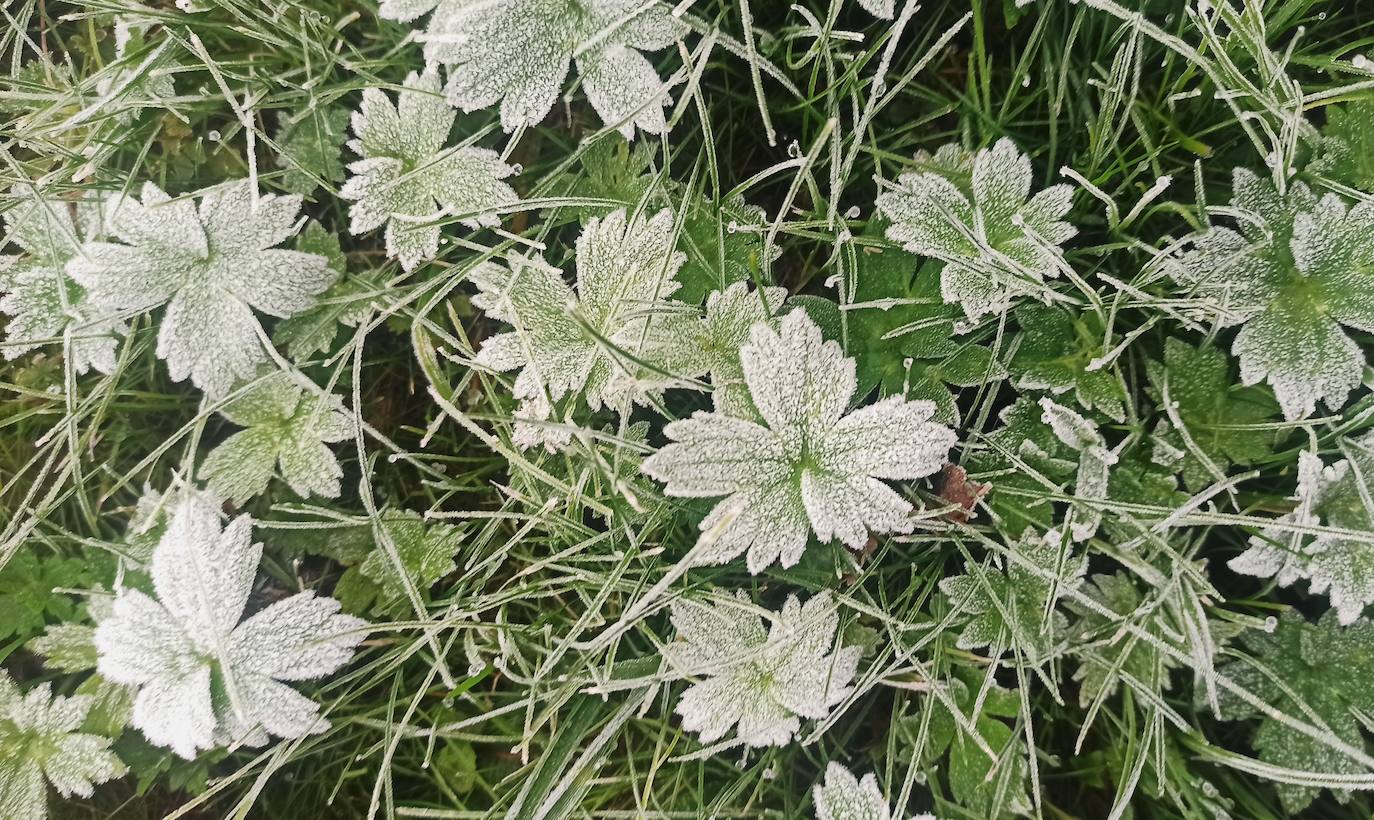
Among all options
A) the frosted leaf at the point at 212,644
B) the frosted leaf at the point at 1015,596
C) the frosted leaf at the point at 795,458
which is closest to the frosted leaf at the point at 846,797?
the frosted leaf at the point at 1015,596

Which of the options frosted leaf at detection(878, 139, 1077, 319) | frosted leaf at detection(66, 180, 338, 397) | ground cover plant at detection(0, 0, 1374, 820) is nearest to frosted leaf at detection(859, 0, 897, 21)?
ground cover plant at detection(0, 0, 1374, 820)

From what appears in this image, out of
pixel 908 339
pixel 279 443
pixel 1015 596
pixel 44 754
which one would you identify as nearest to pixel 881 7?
pixel 908 339

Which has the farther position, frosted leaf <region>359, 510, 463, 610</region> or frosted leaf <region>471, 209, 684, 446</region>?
frosted leaf <region>359, 510, 463, 610</region>

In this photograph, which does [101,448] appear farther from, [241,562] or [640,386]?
[640,386]

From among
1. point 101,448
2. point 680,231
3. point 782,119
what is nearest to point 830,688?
point 680,231

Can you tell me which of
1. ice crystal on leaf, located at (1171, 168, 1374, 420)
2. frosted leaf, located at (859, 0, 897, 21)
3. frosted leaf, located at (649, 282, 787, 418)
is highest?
frosted leaf, located at (859, 0, 897, 21)

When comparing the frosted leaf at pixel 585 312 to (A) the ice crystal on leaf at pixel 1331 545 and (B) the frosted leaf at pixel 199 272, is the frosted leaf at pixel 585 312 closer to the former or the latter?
(B) the frosted leaf at pixel 199 272

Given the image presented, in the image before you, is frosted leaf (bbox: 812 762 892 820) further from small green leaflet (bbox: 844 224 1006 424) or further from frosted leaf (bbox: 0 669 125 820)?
frosted leaf (bbox: 0 669 125 820)

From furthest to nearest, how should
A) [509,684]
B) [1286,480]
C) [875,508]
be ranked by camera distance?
[509,684]
[1286,480]
[875,508]
